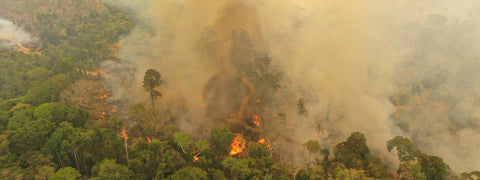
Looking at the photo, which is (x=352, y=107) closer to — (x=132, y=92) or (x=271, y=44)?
(x=271, y=44)

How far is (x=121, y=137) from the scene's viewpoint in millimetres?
38469

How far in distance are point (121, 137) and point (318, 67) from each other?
30.9 m

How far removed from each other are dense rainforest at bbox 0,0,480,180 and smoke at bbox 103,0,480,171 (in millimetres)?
1200

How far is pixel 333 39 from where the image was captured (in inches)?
2112

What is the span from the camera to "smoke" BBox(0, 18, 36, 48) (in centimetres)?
5466

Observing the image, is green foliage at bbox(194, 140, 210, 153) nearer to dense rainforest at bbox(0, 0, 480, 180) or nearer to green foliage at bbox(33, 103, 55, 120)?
dense rainforest at bbox(0, 0, 480, 180)

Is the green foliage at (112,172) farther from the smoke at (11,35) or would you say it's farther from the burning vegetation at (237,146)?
the smoke at (11,35)

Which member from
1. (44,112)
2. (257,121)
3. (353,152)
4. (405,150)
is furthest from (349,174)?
(44,112)

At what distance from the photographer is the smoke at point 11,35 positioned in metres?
54.7

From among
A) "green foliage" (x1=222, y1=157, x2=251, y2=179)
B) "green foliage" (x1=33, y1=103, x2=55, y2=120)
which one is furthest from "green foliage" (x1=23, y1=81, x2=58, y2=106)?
"green foliage" (x1=222, y1=157, x2=251, y2=179)

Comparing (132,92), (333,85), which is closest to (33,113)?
(132,92)

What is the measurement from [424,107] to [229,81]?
1156 inches

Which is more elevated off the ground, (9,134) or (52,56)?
(52,56)

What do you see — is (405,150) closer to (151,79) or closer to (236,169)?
(236,169)
